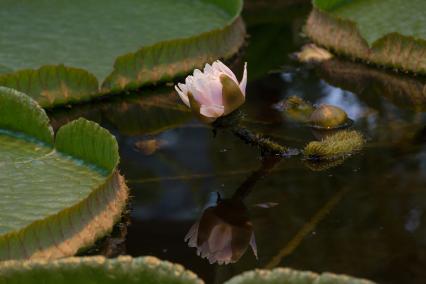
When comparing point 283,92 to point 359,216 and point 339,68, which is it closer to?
point 339,68

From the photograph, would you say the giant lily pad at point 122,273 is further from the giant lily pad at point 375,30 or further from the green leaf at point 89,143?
the giant lily pad at point 375,30

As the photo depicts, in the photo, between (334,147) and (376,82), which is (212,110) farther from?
(376,82)

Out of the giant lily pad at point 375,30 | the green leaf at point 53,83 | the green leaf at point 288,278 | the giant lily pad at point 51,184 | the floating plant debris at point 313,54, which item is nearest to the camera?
the green leaf at point 288,278

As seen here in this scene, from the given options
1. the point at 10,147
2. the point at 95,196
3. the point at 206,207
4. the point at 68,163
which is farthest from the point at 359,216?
the point at 10,147

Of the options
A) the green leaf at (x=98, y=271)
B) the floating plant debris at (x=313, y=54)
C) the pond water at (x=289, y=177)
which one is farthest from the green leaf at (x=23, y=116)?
the floating plant debris at (x=313, y=54)

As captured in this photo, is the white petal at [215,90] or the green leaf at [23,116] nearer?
the white petal at [215,90]

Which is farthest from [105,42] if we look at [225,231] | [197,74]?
[225,231]

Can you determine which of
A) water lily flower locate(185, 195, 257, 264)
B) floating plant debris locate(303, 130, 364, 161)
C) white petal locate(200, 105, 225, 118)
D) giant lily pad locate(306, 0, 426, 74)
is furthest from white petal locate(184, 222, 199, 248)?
giant lily pad locate(306, 0, 426, 74)

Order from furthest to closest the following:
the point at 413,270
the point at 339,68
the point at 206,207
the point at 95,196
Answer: the point at 339,68
the point at 206,207
the point at 95,196
the point at 413,270
